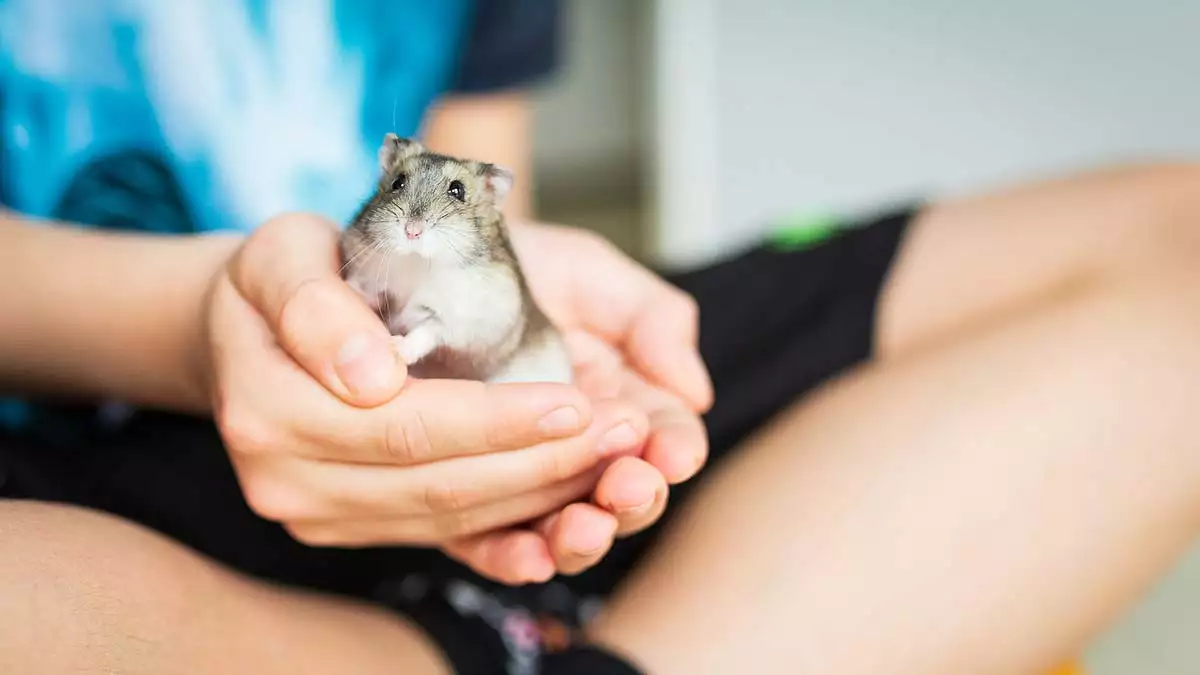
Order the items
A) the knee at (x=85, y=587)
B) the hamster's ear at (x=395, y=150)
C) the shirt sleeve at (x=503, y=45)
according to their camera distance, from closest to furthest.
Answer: the knee at (x=85, y=587), the hamster's ear at (x=395, y=150), the shirt sleeve at (x=503, y=45)

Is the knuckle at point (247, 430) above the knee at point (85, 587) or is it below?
above

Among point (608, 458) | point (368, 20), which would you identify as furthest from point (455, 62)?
point (608, 458)

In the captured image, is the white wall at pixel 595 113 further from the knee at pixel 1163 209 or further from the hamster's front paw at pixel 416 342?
the hamster's front paw at pixel 416 342

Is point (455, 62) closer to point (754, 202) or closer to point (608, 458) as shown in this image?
point (608, 458)

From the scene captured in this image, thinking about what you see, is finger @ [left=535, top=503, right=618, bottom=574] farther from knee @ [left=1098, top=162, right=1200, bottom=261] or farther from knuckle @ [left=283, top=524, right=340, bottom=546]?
knee @ [left=1098, top=162, right=1200, bottom=261]

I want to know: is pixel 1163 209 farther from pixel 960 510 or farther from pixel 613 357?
pixel 613 357

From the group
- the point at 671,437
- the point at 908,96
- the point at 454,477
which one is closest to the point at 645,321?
the point at 671,437

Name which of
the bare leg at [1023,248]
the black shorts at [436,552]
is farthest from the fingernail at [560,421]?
the bare leg at [1023,248]
